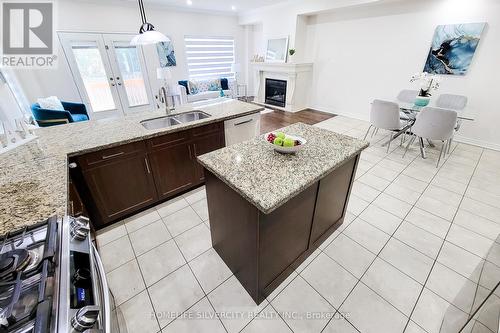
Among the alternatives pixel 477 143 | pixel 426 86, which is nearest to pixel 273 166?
pixel 426 86

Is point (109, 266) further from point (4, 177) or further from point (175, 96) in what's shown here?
point (175, 96)

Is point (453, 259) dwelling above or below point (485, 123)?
below

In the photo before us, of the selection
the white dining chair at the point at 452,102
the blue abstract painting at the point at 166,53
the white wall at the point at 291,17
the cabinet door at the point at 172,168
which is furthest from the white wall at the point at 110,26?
the white dining chair at the point at 452,102

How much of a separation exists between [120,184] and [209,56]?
5.72 m

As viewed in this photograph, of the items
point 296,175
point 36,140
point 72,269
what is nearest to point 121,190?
point 36,140

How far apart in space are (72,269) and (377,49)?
5.58 m

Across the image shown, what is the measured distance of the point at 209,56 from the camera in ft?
21.1


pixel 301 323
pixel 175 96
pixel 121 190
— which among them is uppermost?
pixel 175 96

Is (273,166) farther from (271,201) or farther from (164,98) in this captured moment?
(164,98)

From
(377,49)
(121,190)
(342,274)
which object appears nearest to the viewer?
(342,274)

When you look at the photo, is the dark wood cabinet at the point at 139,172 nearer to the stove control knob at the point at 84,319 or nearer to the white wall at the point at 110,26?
the stove control knob at the point at 84,319

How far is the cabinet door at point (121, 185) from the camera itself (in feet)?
5.96

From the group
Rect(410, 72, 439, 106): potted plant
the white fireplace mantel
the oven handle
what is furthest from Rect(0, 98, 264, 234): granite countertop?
the white fireplace mantel

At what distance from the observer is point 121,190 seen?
1978 mm
